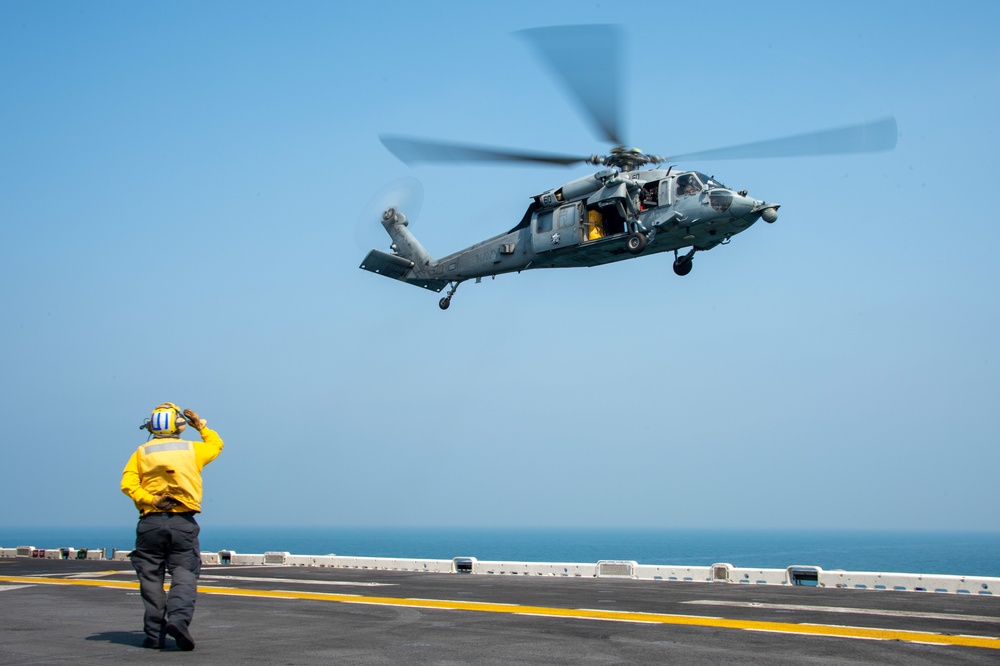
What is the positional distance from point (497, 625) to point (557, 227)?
16779 mm

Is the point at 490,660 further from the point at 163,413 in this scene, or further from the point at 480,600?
the point at 480,600

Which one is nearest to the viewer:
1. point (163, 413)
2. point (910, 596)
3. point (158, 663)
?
point (158, 663)

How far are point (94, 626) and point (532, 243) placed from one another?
18.3m

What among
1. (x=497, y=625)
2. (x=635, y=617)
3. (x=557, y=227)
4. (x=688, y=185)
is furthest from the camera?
(x=557, y=227)

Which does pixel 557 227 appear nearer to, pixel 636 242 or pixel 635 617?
pixel 636 242

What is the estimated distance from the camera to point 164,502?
25.4 feet

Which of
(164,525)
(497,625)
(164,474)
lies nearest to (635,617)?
(497,625)

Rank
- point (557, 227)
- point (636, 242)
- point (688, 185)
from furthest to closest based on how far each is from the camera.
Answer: point (557, 227)
point (636, 242)
point (688, 185)

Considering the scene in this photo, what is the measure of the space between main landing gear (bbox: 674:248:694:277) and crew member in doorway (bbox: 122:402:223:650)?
19.0m

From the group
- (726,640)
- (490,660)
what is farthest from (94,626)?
(726,640)

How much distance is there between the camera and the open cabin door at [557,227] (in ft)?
81.4

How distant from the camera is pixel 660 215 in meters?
23.6

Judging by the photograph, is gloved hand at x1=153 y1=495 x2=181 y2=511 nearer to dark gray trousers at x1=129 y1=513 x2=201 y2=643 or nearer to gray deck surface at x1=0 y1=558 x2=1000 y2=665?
dark gray trousers at x1=129 y1=513 x2=201 y2=643

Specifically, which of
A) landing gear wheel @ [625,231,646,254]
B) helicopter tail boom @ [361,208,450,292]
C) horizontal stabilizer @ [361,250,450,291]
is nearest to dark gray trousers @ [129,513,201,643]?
landing gear wheel @ [625,231,646,254]
